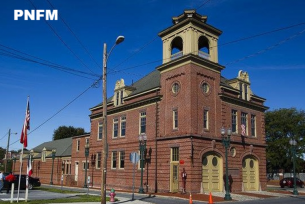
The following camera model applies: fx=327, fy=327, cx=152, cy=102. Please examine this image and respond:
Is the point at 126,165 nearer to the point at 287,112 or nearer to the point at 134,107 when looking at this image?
the point at 134,107

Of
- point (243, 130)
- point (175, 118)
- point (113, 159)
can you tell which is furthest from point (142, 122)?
point (243, 130)

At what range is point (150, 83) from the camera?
3466 centimetres

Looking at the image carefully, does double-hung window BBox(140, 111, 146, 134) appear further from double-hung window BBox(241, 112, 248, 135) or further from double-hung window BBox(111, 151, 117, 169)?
double-hung window BBox(241, 112, 248, 135)

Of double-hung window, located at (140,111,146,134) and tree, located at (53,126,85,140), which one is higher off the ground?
tree, located at (53,126,85,140)

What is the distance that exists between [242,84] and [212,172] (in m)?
10.6

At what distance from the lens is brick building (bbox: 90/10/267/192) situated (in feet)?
89.8

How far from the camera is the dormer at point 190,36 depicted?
28.7 m

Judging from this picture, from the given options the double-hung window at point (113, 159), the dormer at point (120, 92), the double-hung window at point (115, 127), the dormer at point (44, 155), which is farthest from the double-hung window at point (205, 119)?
the dormer at point (44, 155)

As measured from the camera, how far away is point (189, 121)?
26875 mm

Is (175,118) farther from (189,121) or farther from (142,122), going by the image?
(142,122)

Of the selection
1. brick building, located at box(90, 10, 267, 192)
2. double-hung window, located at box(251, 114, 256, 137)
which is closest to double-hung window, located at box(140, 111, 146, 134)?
brick building, located at box(90, 10, 267, 192)

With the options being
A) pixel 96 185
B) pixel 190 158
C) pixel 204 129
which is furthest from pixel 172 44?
pixel 96 185

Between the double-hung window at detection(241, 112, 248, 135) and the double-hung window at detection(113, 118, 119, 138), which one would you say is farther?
the double-hung window at detection(113, 118, 119, 138)

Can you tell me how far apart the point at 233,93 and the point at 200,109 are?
232 inches
